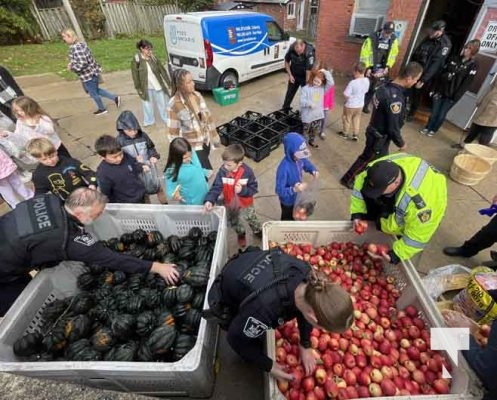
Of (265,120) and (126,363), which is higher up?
(126,363)

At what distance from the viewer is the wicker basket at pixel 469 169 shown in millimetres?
4812

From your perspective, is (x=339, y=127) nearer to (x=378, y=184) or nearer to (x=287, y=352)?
(x=378, y=184)

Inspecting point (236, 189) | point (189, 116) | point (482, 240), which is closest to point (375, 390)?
point (236, 189)

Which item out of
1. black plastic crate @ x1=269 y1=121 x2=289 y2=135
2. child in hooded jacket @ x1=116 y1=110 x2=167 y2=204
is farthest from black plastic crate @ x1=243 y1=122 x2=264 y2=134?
child in hooded jacket @ x1=116 y1=110 x2=167 y2=204

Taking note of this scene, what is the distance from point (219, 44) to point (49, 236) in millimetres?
7134

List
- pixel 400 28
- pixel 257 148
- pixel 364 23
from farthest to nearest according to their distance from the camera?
pixel 364 23 → pixel 400 28 → pixel 257 148

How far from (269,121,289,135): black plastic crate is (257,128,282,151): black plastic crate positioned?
0.41 feet

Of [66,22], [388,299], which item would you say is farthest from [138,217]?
[66,22]

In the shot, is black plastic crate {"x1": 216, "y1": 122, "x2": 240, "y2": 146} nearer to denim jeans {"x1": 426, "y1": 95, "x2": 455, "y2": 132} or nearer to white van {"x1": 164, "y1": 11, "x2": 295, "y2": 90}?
white van {"x1": 164, "y1": 11, "x2": 295, "y2": 90}

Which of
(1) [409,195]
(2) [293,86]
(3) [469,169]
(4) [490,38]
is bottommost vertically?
(3) [469,169]

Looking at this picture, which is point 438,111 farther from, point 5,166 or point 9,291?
point 5,166

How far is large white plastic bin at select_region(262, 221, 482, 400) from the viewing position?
75.4 inches

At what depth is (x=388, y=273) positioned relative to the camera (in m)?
2.99

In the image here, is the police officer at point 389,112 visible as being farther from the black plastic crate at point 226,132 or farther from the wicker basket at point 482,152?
the black plastic crate at point 226,132
